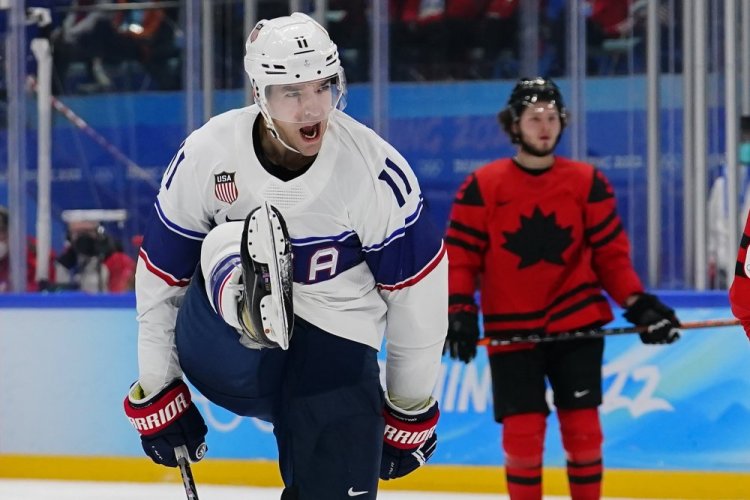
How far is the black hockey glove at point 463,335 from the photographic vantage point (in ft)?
11.8

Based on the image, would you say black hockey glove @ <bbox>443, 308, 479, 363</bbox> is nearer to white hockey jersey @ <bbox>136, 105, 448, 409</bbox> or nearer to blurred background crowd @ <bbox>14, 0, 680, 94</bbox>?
white hockey jersey @ <bbox>136, 105, 448, 409</bbox>

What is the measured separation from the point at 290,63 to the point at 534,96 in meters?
1.59

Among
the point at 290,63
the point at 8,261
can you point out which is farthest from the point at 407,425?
the point at 8,261

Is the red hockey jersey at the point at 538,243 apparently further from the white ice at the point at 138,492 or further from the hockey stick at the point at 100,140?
the hockey stick at the point at 100,140

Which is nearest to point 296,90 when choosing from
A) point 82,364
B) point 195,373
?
point 195,373

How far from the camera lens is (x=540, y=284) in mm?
3641

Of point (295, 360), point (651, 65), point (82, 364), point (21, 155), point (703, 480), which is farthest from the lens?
point (21, 155)

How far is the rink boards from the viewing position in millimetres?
4371

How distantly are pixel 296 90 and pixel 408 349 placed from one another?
1.61 feet

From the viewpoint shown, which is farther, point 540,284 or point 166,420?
point 540,284

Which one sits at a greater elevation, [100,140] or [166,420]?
[100,140]

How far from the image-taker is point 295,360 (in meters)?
2.27

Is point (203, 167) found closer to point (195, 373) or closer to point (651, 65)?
point (195, 373)

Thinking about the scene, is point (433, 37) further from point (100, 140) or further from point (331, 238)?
point (331, 238)
